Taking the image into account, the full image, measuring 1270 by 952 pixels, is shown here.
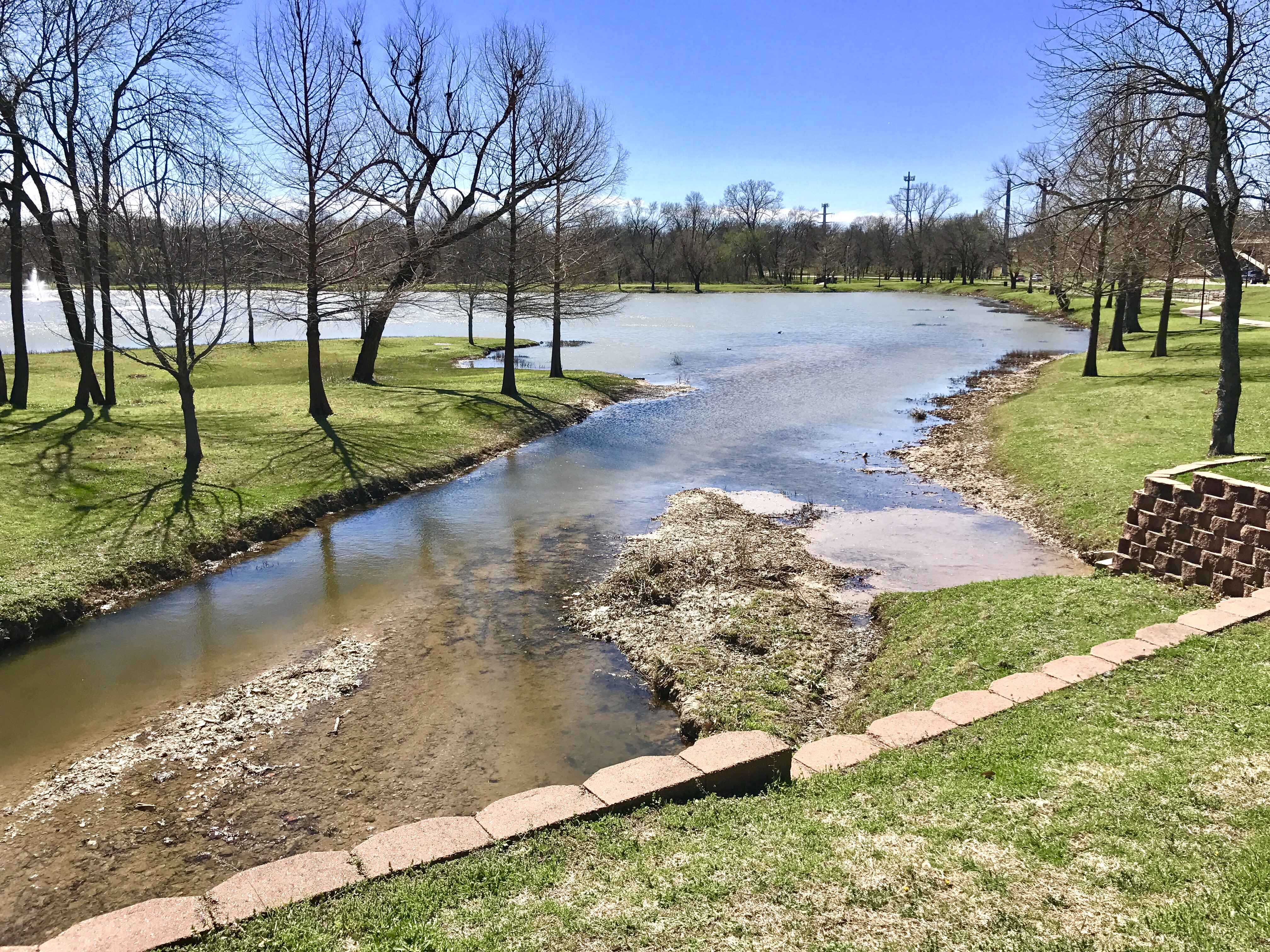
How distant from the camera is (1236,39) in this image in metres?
11.3

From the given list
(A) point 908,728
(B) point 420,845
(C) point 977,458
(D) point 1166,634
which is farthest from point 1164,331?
(B) point 420,845

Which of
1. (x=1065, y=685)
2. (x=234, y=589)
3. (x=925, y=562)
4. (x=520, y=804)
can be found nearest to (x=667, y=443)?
(x=925, y=562)

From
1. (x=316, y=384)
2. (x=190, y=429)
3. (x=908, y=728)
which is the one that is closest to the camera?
(x=908, y=728)

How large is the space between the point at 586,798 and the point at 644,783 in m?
0.36

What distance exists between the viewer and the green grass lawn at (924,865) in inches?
142

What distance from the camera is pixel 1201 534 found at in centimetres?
846

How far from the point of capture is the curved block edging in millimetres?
3861

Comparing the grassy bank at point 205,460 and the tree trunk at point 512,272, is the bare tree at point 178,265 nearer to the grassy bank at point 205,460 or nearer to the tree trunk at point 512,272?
the grassy bank at point 205,460

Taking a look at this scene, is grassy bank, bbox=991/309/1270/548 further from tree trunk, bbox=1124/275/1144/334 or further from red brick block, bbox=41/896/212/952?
red brick block, bbox=41/896/212/952

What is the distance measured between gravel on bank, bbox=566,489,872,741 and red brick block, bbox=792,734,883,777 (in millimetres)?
1402

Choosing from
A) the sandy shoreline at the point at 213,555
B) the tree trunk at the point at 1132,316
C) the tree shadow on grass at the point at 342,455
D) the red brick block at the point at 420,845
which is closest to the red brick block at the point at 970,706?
the red brick block at the point at 420,845

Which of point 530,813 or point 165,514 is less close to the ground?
point 530,813

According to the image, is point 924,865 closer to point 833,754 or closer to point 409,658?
point 833,754

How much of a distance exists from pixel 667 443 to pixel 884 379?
14.3 metres
